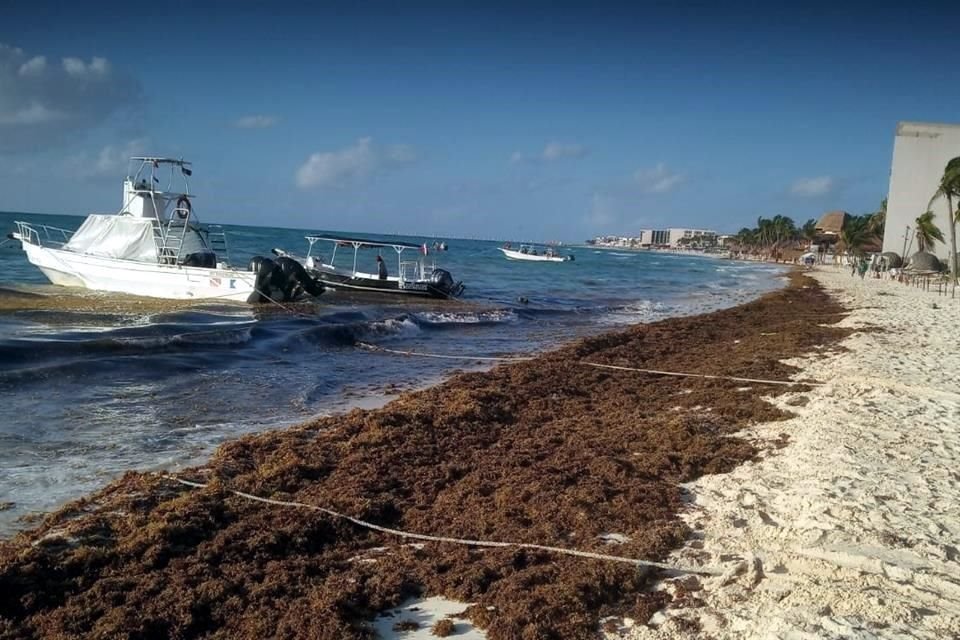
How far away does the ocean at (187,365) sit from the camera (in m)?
7.82

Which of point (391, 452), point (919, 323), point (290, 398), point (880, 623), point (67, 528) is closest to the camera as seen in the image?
point (880, 623)

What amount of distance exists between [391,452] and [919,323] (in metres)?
17.0

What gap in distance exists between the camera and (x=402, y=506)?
5996mm

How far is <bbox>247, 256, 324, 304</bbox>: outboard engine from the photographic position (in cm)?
2439

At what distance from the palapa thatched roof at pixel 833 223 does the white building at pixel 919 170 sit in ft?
151

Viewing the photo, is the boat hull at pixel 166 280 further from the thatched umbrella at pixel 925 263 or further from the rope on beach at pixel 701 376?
the thatched umbrella at pixel 925 263

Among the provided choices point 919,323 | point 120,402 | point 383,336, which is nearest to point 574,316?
point 383,336

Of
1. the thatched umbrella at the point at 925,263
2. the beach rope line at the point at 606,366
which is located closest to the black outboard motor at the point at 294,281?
the beach rope line at the point at 606,366

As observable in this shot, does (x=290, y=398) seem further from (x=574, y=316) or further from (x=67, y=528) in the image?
(x=574, y=316)

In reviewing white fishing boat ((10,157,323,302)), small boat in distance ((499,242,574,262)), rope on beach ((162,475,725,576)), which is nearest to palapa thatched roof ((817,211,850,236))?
small boat in distance ((499,242,574,262))

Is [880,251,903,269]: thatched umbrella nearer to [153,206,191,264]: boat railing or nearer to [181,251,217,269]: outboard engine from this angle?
[181,251,217,269]: outboard engine

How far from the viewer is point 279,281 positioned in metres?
25.1

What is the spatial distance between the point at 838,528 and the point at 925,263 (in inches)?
1749

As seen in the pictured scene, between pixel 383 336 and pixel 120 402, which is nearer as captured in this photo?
pixel 120 402
